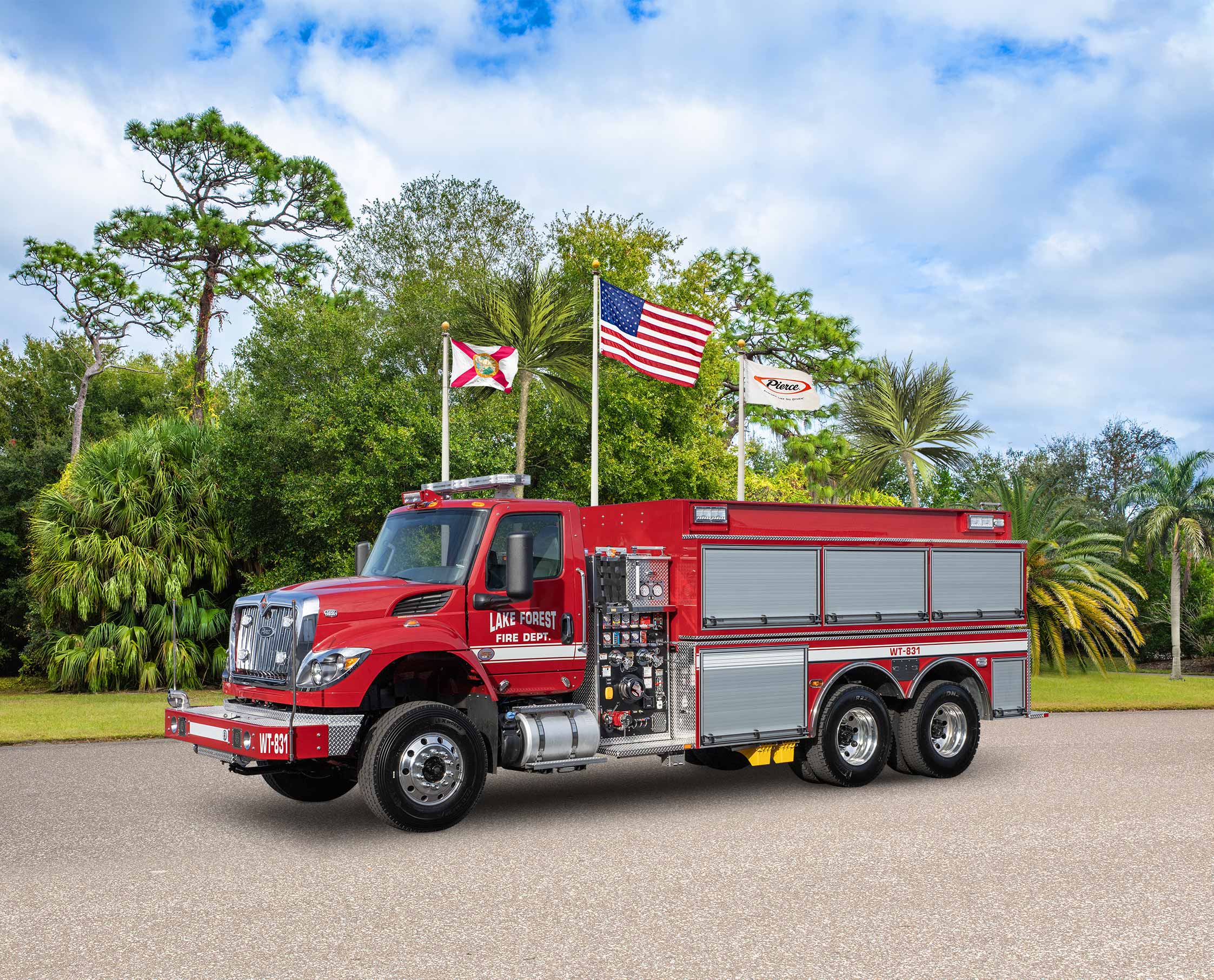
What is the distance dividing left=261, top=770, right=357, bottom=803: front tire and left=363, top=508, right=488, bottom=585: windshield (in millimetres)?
1865

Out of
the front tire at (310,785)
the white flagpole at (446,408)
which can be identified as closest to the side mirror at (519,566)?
the front tire at (310,785)

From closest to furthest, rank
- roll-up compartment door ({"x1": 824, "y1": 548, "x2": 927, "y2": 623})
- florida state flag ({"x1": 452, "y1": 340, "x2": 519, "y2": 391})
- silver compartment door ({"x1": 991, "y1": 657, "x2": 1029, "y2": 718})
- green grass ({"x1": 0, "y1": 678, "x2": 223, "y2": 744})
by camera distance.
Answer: roll-up compartment door ({"x1": 824, "y1": 548, "x2": 927, "y2": 623})
silver compartment door ({"x1": 991, "y1": 657, "x2": 1029, "y2": 718})
green grass ({"x1": 0, "y1": 678, "x2": 223, "y2": 744})
florida state flag ({"x1": 452, "y1": 340, "x2": 519, "y2": 391})

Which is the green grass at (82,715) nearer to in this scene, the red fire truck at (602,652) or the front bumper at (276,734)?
the red fire truck at (602,652)

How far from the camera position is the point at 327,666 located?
9.02m

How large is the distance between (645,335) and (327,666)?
1013 centimetres

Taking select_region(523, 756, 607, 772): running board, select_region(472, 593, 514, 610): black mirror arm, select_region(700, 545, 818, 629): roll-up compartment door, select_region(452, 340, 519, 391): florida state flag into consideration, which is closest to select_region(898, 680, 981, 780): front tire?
select_region(700, 545, 818, 629): roll-up compartment door

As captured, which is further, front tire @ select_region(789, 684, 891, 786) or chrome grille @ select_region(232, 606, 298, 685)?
front tire @ select_region(789, 684, 891, 786)

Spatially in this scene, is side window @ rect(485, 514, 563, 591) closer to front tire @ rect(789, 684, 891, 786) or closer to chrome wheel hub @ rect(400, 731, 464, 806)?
chrome wheel hub @ rect(400, 731, 464, 806)

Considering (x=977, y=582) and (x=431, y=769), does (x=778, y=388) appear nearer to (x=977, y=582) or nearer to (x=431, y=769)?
(x=977, y=582)

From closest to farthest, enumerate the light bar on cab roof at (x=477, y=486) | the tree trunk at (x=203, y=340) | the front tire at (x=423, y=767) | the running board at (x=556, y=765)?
the front tire at (x=423, y=767), the running board at (x=556, y=765), the light bar on cab roof at (x=477, y=486), the tree trunk at (x=203, y=340)

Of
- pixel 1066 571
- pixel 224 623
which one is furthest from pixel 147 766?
pixel 1066 571

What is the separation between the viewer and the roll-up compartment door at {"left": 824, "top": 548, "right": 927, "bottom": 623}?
11.7 metres

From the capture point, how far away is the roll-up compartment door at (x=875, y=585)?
11734mm

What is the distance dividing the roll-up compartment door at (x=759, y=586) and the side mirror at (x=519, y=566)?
192 cm
